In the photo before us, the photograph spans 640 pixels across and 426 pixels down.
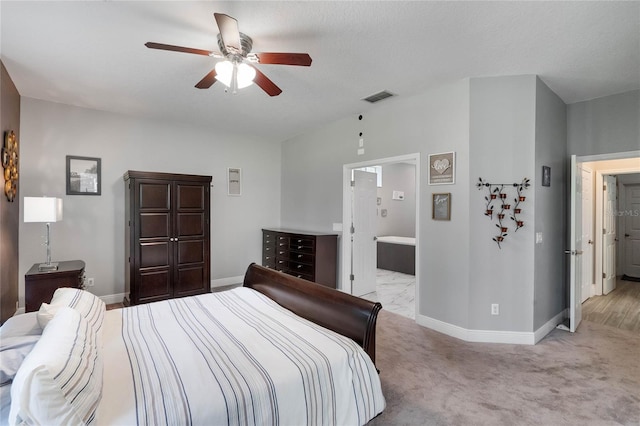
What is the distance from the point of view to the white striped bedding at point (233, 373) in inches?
47.8

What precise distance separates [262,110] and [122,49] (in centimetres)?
183

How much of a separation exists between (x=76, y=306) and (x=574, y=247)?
4.61 m

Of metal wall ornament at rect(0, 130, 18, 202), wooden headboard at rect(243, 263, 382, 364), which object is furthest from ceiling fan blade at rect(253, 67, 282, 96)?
metal wall ornament at rect(0, 130, 18, 202)

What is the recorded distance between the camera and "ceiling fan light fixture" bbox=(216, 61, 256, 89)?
2.28 meters

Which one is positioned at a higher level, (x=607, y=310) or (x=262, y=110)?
(x=262, y=110)

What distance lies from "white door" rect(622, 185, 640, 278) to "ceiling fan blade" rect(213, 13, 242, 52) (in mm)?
6577

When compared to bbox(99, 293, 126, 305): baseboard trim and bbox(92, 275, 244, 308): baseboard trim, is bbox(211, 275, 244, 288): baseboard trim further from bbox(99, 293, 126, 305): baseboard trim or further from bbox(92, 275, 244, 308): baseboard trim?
bbox(99, 293, 126, 305): baseboard trim

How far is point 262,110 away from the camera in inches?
166

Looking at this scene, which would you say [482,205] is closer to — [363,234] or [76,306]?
[363,234]

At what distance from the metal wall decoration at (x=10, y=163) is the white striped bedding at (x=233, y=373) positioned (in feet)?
7.20

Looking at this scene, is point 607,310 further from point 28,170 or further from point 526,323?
point 28,170

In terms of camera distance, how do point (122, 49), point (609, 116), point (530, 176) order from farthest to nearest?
point (609, 116)
point (530, 176)
point (122, 49)

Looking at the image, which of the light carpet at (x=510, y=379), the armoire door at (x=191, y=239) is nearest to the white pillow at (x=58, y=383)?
the light carpet at (x=510, y=379)

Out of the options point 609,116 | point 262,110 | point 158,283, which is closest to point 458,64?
point 609,116
